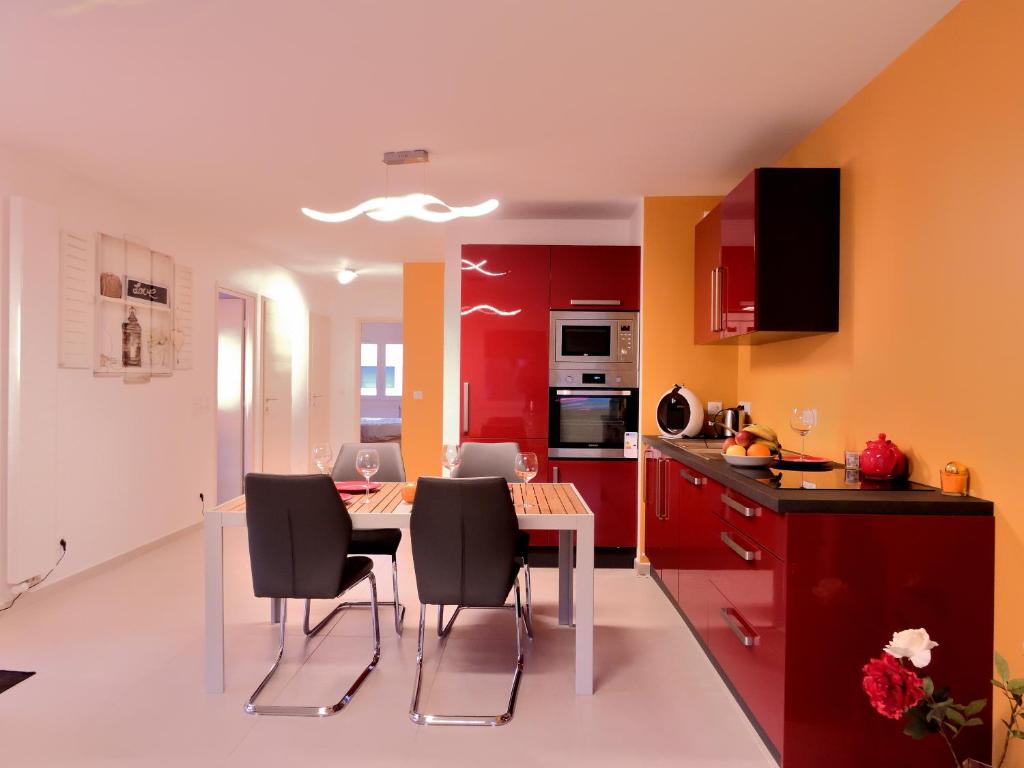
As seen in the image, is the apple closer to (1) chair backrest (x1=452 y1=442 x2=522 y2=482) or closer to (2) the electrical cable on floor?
(1) chair backrest (x1=452 y1=442 x2=522 y2=482)

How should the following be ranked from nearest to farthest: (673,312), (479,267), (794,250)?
(794,250) → (673,312) → (479,267)

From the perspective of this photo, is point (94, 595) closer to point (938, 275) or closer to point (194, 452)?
point (194, 452)

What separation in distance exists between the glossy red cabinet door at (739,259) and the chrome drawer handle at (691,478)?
2.39ft

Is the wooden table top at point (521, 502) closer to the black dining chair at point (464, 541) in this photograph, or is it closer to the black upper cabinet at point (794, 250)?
the black dining chair at point (464, 541)

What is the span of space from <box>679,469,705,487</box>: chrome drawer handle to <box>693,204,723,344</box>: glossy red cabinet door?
76 cm

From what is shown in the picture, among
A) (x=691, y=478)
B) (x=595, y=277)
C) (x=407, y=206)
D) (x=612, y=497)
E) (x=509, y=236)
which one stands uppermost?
(x=509, y=236)

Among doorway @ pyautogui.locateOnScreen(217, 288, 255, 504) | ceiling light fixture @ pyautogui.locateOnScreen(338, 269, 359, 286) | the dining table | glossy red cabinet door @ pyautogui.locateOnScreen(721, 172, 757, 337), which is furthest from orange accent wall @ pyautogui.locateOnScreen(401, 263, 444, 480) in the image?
the dining table

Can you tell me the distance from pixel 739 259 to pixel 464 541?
190cm

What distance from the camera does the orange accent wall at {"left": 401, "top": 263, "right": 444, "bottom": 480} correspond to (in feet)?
23.6

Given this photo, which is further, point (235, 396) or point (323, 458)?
point (235, 396)

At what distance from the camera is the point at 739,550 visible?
8.57ft

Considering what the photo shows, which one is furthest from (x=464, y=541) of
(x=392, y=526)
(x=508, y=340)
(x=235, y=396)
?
(x=235, y=396)

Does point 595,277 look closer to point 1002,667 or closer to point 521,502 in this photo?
point 521,502

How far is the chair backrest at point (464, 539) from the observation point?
2676mm
